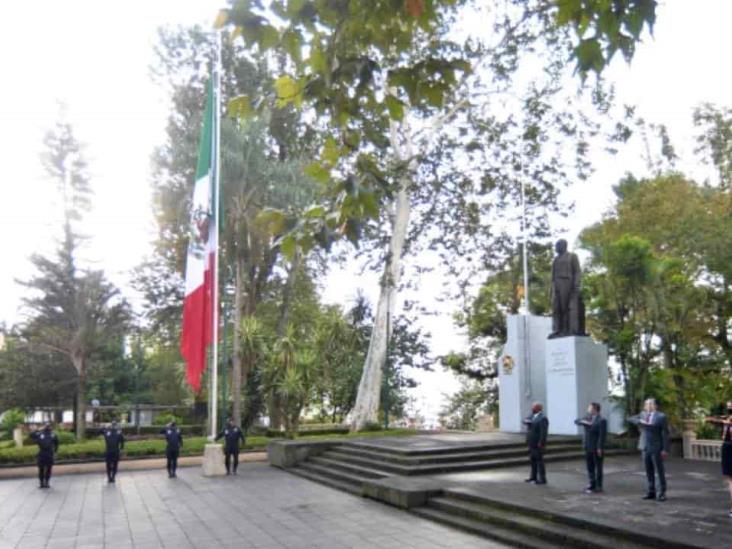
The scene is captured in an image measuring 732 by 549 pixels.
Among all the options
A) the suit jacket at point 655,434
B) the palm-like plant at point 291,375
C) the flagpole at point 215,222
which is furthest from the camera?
the palm-like plant at point 291,375

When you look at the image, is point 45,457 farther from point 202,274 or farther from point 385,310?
point 385,310

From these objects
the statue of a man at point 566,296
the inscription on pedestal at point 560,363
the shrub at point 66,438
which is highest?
the statue of a man at point 566,296

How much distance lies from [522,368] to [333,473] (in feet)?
23.1

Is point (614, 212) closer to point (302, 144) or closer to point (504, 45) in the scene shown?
point (504, 45)

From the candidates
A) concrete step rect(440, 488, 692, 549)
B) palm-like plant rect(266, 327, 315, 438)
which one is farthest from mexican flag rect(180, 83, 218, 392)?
concrete step rect(440, 488, 692, 549)

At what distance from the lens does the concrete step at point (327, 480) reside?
13.4 meters

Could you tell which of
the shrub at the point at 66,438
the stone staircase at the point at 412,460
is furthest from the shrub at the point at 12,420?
the stone staircase at the point at 412,460

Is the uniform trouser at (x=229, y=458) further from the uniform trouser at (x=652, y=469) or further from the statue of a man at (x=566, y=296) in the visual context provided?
the uniform trouser at (x=652, y=469)

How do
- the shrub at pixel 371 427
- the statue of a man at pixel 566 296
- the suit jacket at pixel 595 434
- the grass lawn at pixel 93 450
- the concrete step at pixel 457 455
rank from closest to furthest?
the suit jacket at pixel 595 434
the concrete step at pixel 457 455
the grass lawn at pixel 93 450
the statue of a man at pixel 566 296
the shrub at pixel 371 427

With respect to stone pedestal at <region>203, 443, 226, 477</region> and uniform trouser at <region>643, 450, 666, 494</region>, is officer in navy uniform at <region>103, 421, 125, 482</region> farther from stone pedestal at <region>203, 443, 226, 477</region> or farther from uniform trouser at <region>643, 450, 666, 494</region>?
uniform trouser at <region>643, 450, 666, 494</region>

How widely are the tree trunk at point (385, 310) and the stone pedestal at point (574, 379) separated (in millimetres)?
8017

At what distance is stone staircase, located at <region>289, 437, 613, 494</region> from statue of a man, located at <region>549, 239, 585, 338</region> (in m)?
3.02

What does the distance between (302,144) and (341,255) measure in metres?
5.37

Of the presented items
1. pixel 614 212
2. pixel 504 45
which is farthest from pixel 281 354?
pixel 614 212
